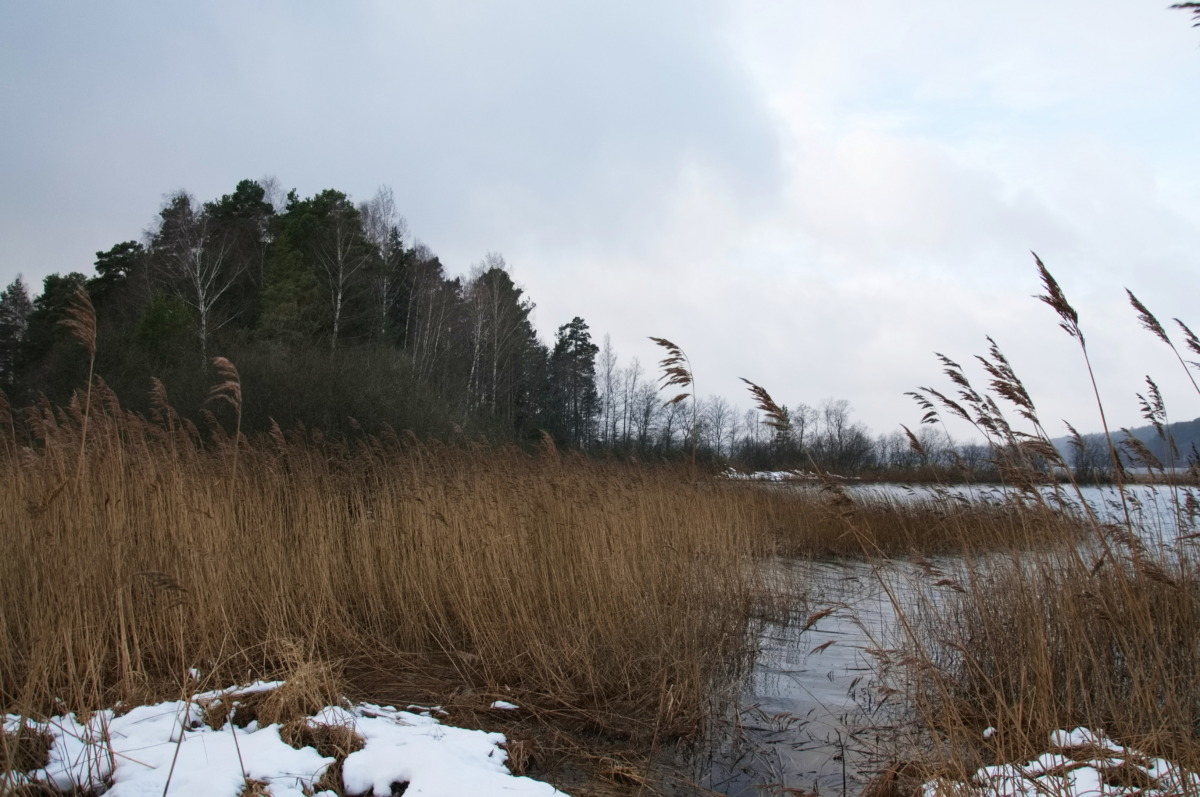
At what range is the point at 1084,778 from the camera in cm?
253

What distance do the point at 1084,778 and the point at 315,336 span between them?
24714 millimetres

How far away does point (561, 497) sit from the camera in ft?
18.5

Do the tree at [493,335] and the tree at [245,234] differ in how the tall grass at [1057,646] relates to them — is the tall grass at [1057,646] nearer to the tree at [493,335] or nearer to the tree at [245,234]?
the tree at [493,335]

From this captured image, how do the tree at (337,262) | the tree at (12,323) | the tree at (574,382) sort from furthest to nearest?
the tree at (574,382), the tree at (12,323), the tree at (337,262)

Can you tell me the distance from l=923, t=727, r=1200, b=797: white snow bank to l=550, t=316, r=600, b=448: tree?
3592cm

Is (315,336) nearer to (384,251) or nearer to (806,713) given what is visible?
(384,251)

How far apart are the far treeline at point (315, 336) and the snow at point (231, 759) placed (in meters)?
5.68

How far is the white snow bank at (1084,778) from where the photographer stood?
2176 mm

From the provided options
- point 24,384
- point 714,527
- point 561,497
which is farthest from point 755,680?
point 24,384

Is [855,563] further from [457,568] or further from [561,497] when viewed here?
[457,568]

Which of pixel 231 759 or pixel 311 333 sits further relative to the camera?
pixel 311 333

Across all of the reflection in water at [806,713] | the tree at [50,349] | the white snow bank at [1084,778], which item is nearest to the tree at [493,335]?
the tree at [50,349]

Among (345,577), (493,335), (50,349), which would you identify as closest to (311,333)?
(493,335)

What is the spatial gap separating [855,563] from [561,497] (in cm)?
688
